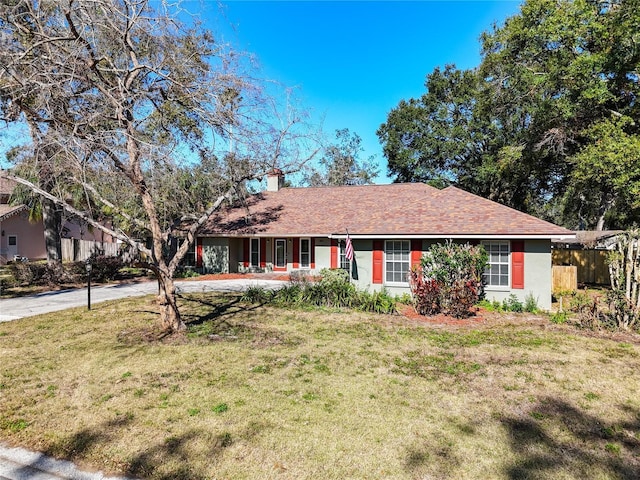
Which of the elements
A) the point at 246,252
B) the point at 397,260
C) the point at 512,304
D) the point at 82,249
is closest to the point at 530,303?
the point at 512,304

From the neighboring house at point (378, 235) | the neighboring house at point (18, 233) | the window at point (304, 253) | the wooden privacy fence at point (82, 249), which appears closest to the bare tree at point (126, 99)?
the neighboring house at point (378, 235)

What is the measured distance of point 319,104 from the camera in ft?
29.0

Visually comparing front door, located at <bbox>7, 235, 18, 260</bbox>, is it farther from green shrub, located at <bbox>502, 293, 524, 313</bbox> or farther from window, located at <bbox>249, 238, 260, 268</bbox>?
green shrub, located at <bbox>502, 293, 524, 313</bbox>

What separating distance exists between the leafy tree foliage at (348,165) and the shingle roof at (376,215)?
1389 centimetres

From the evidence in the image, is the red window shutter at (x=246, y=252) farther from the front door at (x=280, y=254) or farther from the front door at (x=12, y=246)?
the front door at (x=12, y=246)

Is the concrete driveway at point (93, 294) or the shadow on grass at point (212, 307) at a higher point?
the concrete driveway at point (93, 294)

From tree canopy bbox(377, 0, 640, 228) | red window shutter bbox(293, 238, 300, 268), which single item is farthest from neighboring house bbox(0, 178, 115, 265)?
tree canopy bbox(377, 0, 640, 228)

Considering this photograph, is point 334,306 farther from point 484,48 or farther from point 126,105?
point 484,48

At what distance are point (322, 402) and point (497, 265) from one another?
31.1ft

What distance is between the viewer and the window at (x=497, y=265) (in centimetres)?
1236

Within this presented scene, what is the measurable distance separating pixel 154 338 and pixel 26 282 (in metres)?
11.6

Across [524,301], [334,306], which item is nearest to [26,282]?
[334,306]

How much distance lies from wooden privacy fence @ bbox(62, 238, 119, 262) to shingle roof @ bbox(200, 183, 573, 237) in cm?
1018

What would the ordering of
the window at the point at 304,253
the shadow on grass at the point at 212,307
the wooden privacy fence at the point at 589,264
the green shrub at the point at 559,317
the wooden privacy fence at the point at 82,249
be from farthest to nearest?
the wooden privacy fence at the point at 82,249 < the window at the point at 304,253 < the wooden privacy fence at the point at 589,264 < the green shrub at the point at 559,317 < the shadow on grass at the point at 212,307
